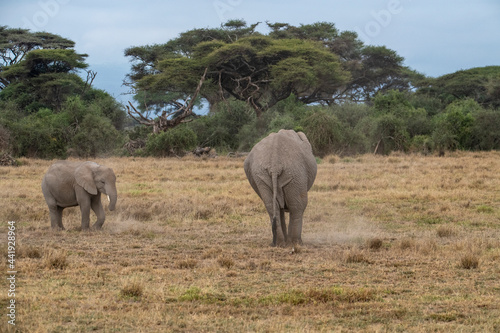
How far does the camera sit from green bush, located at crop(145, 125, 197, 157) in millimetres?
34188

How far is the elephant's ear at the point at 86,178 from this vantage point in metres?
12.5

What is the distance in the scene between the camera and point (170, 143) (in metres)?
34.2

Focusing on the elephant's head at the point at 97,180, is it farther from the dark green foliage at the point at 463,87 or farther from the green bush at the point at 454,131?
the dark green foliage at the point at 463,87

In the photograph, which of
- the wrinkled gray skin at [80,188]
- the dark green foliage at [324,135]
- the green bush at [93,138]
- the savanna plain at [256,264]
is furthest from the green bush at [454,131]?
the wrinkled gray skin at [80,188]

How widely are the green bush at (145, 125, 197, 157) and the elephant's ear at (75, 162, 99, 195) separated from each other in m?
21.4

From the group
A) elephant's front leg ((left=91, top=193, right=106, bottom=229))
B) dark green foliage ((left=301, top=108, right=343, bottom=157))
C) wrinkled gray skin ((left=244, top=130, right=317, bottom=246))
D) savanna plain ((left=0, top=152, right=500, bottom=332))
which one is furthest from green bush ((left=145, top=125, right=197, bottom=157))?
wrinkled gray skin ((left=244, top=130, right=317, bottom=246))

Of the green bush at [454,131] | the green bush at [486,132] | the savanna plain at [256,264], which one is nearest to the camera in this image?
the savanna plain at [256,264]

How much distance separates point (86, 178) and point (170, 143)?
21.7 metres

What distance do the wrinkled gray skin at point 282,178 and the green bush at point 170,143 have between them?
2348 cm

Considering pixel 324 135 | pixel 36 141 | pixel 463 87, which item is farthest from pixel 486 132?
pixel 36 141

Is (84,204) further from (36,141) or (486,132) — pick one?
(486,132)

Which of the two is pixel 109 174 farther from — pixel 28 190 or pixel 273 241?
pixel 28 190

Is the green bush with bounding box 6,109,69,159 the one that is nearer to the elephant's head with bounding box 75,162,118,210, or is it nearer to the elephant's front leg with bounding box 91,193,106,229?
the elephant's front leg with bounding box 91,193,106,229

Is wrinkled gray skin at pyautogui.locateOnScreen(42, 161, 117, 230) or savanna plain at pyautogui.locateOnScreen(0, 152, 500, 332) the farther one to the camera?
wrinkled gray skin at pyautogui.locateOnScreen(42, 161, 117, 230)
